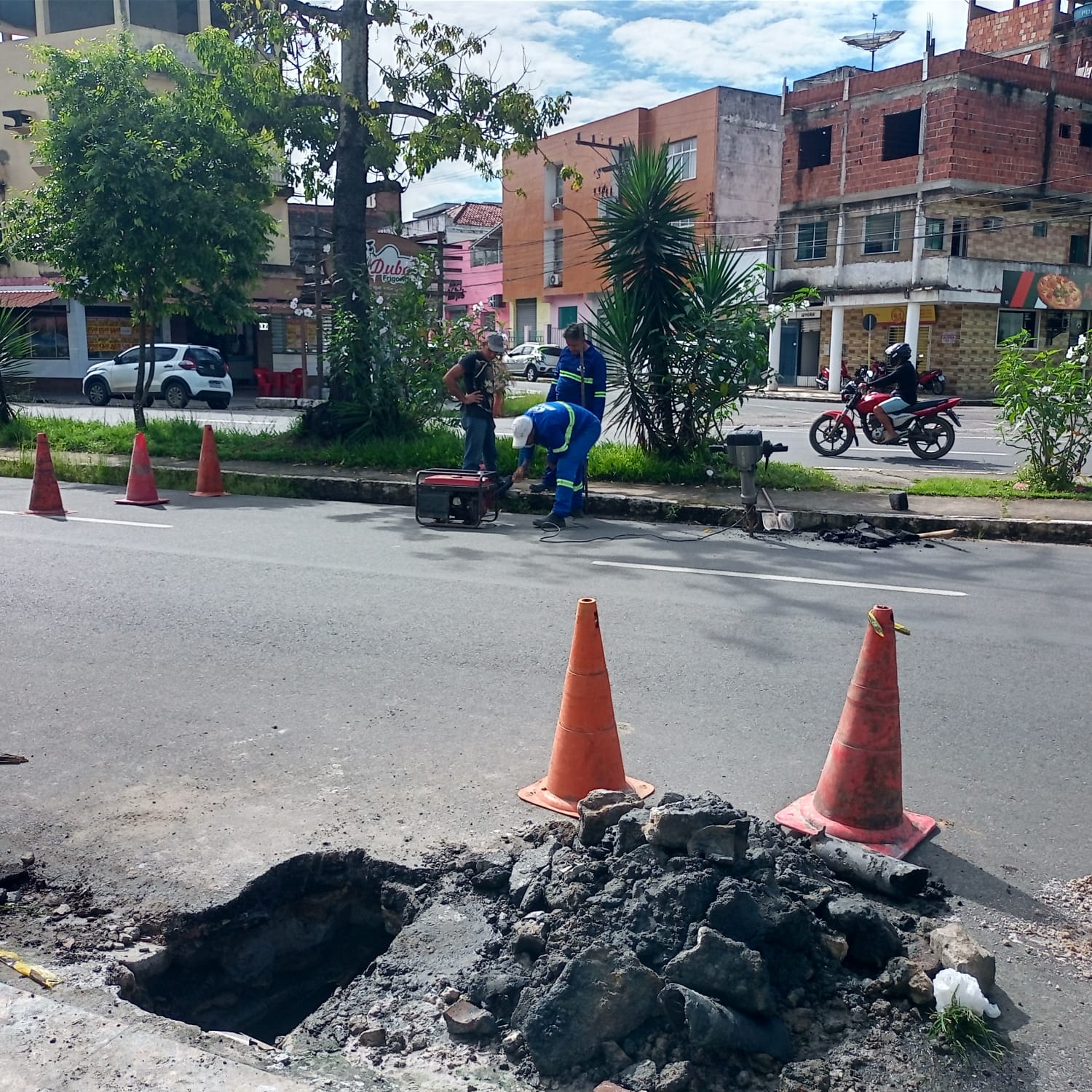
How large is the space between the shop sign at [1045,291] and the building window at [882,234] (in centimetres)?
388

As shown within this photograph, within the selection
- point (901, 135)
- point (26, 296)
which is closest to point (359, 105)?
point (26, 296)

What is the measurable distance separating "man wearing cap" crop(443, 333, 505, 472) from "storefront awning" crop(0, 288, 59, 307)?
2512 cm

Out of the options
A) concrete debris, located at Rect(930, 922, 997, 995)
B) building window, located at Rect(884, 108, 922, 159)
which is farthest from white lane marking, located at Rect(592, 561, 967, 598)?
building window, located at Rect(884, 108, 922, 159)

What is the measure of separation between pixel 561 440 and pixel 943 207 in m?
31.0

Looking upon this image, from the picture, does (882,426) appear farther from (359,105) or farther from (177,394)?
(177,394)

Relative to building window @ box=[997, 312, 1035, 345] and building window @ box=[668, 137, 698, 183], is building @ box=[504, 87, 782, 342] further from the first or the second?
building window @ box=[997, 312, 1035, 345]

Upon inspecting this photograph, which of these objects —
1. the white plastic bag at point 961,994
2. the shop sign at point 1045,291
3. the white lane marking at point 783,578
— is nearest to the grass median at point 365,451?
the white lane marking at point 783,578

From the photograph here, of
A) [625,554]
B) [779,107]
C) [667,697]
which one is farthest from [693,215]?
[779,107]

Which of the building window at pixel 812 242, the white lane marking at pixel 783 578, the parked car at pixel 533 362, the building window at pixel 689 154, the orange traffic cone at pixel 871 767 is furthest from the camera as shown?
the building window at pixel 689 154

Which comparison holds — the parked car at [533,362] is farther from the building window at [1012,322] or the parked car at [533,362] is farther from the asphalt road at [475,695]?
the asphalt road at [475,695]

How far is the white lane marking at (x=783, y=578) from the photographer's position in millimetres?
7605

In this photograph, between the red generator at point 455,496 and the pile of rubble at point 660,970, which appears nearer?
the pile of rubble at point 660,970

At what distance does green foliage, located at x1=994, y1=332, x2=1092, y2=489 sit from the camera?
10664mm

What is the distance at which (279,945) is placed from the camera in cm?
357
